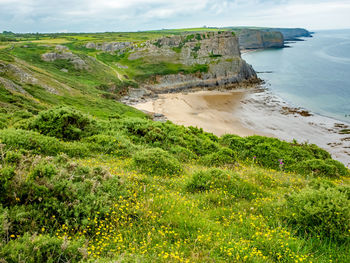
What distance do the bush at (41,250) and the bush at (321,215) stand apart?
5.24m

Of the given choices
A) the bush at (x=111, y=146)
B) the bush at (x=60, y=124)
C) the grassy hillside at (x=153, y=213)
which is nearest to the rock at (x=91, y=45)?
the bush at (x=60, y=124)

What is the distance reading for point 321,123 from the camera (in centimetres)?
4525

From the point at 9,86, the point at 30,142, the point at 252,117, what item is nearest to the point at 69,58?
the point at 9,86

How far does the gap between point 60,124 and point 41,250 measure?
10469 millimetres

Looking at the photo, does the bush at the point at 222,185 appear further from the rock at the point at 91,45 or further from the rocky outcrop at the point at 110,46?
the rock at the point at 91,45

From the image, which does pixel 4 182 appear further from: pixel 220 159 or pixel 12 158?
pixel 220 159

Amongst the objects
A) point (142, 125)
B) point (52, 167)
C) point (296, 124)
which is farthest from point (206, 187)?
point (296, 124)

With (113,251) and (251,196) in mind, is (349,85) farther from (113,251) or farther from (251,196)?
(113,251)

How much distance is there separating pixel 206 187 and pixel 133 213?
3103mm

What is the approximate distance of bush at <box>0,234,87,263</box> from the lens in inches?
159

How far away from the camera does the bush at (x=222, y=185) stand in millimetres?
8102

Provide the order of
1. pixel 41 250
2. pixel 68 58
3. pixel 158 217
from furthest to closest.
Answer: pixel 68 58, pixel 158 217, pixel 41 250

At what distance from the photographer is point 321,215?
6113mm

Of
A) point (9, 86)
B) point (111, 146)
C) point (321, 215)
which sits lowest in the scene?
point (321, 215)
